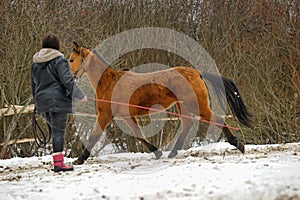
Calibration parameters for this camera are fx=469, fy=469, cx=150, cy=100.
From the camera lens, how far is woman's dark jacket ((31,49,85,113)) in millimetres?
6371

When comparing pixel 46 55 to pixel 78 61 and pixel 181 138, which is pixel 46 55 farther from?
pixel 181 138

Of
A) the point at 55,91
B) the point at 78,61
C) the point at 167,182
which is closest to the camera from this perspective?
the point at 167,182

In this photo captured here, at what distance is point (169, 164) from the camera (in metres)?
6.41

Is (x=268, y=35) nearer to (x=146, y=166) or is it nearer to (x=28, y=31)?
(x=28, y=31)

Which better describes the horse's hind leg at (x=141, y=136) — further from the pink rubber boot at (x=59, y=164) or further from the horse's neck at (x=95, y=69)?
the pink rubber boot at (x=59, y=164)

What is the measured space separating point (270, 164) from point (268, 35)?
315 inches

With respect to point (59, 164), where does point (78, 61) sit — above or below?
above

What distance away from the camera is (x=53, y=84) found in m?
6.46

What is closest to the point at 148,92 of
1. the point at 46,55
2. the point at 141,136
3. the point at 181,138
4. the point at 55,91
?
the point at 141,136

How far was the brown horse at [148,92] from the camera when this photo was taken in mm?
7320

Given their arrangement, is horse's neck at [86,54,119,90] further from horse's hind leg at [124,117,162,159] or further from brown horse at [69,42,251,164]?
horse's hind leg at [124,117,162,159]

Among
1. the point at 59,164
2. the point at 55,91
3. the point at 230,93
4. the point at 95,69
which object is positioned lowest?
the point at 59,164

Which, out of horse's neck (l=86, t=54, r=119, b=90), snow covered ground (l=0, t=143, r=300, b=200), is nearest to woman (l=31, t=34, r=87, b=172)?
snow covered ground (l=0, t=143, r=300, b=200)

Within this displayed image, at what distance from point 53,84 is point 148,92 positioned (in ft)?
5.39
